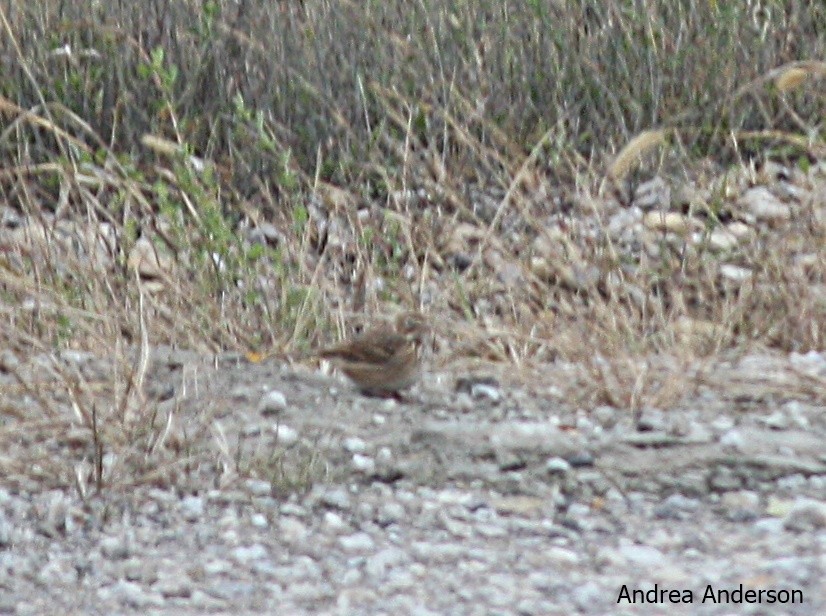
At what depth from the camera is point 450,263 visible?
21.8 feet

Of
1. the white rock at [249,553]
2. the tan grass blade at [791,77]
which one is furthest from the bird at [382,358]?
the tan grass blade at [791,77]

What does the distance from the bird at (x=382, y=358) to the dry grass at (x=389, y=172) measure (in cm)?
32

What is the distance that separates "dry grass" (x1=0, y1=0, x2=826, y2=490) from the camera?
5.60 metres

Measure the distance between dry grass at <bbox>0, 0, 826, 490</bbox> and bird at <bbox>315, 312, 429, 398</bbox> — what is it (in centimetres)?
32

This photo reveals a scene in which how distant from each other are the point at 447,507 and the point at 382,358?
75 cm

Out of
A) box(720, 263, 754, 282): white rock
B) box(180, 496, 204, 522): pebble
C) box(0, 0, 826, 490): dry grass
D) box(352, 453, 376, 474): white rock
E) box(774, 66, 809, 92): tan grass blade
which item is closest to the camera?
box(180, 496, 204, 522): pebble

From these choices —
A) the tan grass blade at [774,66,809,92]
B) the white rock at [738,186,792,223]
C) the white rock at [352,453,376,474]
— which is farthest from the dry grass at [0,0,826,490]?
the white rock at [352,453,376,474]

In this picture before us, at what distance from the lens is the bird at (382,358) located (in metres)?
4.90

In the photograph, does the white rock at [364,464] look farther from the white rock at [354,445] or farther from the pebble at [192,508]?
the pebble at [192,508]

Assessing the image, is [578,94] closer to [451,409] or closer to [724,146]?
[724,146]

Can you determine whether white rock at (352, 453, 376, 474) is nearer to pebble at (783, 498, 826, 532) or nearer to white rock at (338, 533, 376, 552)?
white rock at (338, 533, 376, 552)

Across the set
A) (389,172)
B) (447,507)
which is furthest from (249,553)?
(389,172)

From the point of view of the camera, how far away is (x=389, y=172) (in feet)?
23.6

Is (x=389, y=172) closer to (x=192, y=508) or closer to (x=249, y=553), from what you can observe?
(x=192, y=508)
